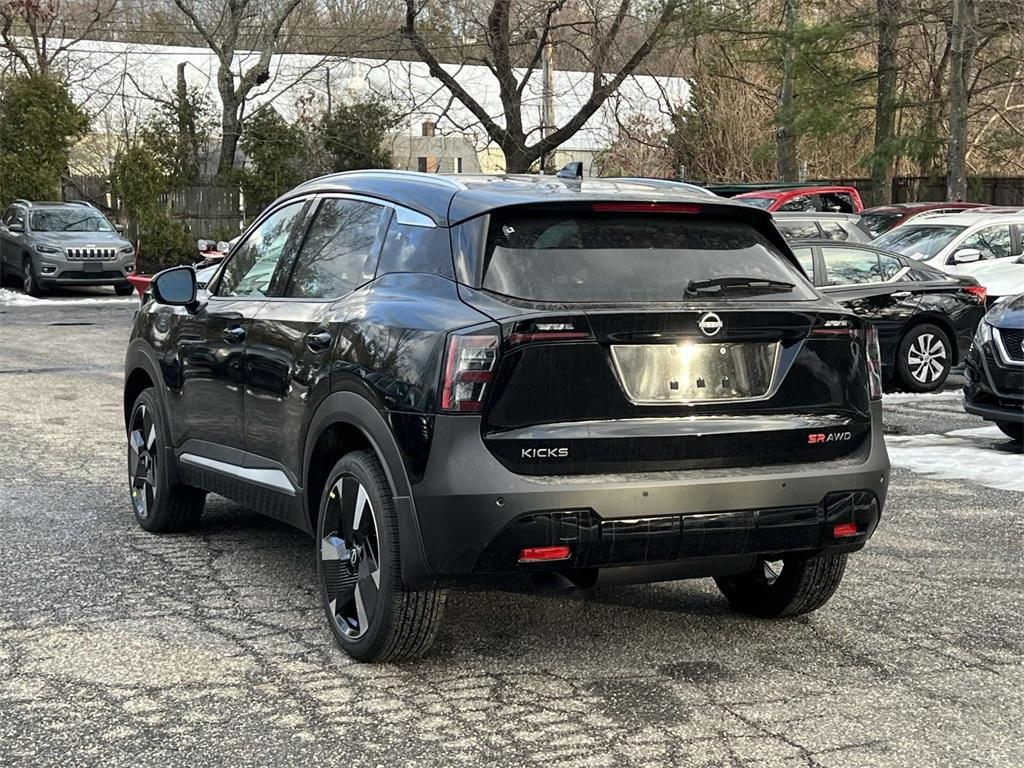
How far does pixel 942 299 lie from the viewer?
13969mm

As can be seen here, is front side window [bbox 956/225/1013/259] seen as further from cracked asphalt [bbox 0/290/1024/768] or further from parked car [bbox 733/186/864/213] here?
cracked asphalt [bbox 0/290/1024/768]

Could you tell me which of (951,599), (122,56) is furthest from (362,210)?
(122,56)

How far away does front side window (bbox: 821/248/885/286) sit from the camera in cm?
1373

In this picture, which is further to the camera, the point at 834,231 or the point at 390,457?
the point at 834,231

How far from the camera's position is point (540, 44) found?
29.2 m

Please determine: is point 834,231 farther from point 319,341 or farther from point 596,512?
point 596,512

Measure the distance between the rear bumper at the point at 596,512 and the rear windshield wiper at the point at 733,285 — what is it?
0.54 meters

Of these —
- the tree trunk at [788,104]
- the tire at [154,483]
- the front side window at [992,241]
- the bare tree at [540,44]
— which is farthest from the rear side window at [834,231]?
the tree trunk at [788,104]

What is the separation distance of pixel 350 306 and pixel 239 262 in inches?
58.7

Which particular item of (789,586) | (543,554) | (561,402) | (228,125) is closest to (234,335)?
A: (561,402)

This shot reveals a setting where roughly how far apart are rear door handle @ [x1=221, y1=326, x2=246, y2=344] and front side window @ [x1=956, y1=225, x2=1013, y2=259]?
525 inches

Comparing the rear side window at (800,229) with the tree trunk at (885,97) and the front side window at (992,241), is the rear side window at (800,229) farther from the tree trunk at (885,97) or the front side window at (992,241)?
the tree trunk at (885,97)

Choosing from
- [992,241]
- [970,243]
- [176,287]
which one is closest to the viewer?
[176,287]

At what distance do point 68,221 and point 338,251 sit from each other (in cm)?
2380
